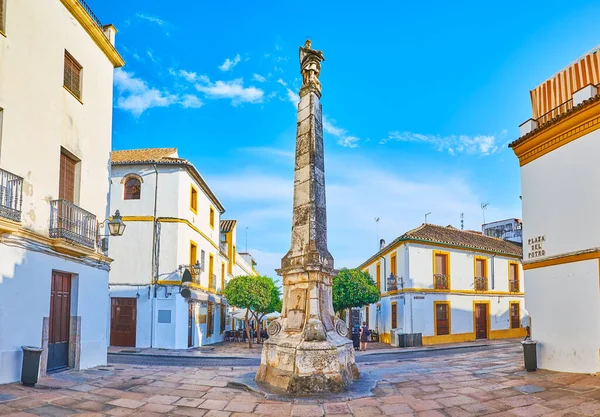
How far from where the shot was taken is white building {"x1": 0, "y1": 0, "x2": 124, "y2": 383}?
8820mm

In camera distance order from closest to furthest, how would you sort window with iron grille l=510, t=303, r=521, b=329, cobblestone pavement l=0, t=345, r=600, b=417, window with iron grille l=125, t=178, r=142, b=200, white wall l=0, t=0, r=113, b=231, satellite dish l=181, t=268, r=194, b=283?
cobblestone pavement l=0, t=345, r=600, b=417 < white wall l=0, t=0, r=113, b=231 < satellite dish l=181, t=268, r=194, b=283 < window with iron grille l=125, t=178, r=142, b=200 < window with iron grille l=510, t=303, r=521, b=329

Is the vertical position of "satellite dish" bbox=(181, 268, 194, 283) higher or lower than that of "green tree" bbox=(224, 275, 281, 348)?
higher

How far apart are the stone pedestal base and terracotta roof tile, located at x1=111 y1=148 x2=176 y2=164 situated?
45.3 ft

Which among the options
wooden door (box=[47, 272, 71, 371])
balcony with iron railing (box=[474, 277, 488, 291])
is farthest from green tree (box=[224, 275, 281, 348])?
balcony with iron railing (box=[474, 277, 488, 291])

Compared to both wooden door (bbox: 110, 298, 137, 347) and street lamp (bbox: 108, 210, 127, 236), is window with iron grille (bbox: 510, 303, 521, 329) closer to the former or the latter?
wooden door (bbox: 110, 298, 137, 347)

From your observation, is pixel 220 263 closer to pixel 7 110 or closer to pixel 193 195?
pixel 193 195

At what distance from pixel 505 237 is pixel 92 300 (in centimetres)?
3090

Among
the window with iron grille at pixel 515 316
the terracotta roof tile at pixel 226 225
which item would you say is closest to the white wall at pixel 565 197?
the window with iron grille at pixel 515 316

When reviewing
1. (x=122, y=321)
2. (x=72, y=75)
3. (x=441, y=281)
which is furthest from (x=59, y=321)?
(x=441, y=281)

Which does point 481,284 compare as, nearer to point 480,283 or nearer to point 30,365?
point 480,283

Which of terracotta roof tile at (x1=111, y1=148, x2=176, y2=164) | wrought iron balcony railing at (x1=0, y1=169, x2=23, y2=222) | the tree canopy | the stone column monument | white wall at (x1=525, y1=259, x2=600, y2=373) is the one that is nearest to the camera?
the stone column monument

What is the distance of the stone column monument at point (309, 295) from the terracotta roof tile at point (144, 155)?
1224 cm

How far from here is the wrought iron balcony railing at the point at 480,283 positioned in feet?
86.1

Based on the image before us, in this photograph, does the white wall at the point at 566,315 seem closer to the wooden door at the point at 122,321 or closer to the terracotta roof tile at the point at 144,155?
the terracotta roof tile at the point at 144,155
